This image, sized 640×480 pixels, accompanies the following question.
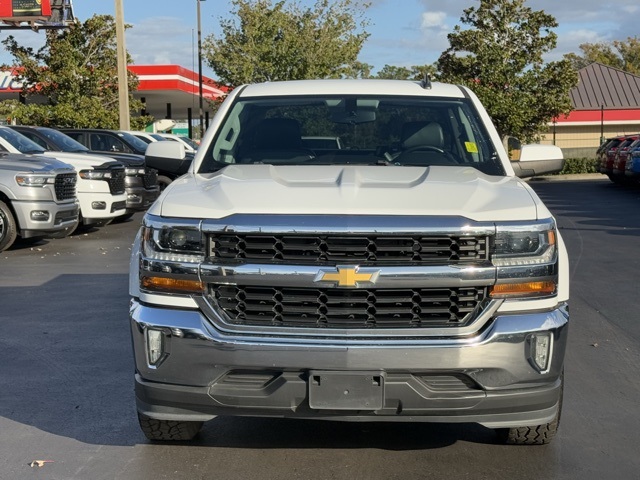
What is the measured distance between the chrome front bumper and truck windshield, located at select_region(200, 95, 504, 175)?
5.44ft

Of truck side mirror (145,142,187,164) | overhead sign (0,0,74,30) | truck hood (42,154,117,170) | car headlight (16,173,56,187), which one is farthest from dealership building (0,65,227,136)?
truck side mirror (145,142,187,164)

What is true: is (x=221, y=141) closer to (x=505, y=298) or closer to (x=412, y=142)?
(x=412, y=142)

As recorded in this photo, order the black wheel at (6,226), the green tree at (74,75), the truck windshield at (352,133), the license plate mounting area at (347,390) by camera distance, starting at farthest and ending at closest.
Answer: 1. the green tree at (74,75)
2. the black wheel at (6,226)
3. the truck windshield at (352,133)
4. the license plate mounting area at (347,390)

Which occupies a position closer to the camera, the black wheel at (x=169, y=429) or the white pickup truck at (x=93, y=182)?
the black wheel at (x=169, y=429)

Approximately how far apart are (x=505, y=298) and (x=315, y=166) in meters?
1.60

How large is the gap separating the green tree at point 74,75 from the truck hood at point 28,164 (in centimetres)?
1774

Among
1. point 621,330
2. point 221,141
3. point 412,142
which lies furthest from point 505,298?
point 621,330

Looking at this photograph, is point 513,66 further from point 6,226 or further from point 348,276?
point 348,276

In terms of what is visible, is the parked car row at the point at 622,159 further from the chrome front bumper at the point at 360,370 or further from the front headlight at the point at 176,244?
the front headlight at the point at 176,244

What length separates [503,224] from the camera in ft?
15.0

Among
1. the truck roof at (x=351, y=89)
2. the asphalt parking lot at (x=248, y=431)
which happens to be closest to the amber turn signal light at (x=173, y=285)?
the asphalt parking lot at (x=248, y=431)

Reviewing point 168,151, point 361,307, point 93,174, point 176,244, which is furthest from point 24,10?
point 361,307

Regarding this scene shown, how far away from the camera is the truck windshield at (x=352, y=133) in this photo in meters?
6.10

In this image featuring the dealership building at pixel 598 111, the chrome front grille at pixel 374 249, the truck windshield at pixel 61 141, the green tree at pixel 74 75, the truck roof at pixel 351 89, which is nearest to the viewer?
the chrome front grille at pixel 374 249
